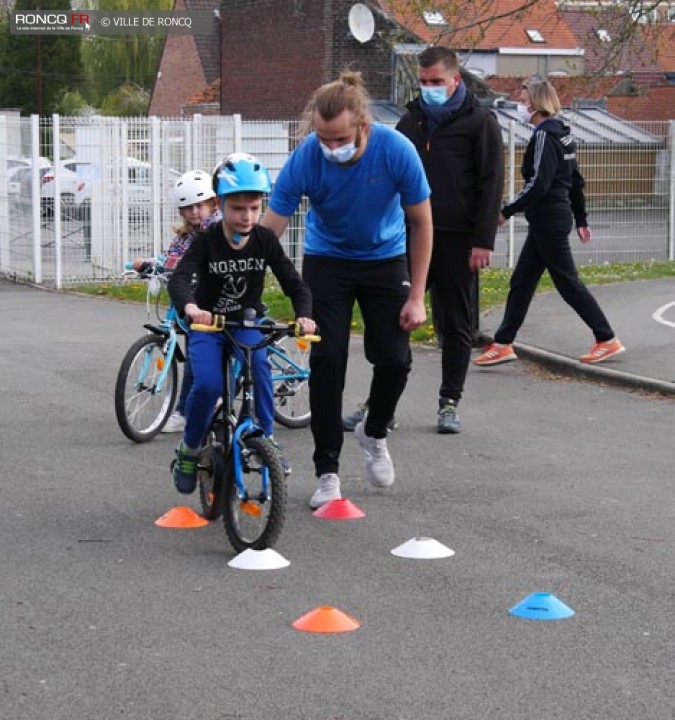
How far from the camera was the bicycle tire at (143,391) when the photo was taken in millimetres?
9055

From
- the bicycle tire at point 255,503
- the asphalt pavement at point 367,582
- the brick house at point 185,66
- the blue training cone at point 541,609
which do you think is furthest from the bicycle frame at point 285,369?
the brick house at point 185,66

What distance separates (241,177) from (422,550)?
1737 mm

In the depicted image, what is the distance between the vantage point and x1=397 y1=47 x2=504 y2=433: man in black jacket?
9.46 m

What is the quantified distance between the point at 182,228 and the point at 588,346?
4.96m

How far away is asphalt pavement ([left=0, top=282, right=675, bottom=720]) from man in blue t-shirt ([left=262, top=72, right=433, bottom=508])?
503mm

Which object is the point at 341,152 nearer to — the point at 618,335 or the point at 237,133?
the point at 618,335

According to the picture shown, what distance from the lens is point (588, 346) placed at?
42.6 feet

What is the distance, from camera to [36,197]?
2058cm

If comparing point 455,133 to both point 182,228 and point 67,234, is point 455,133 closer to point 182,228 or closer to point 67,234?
point 182,228

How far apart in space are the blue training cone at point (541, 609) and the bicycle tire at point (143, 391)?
3890 millimetres

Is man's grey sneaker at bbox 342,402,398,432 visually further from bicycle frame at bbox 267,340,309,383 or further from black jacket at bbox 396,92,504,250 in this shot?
black jacket at bbox 396,92,504,250

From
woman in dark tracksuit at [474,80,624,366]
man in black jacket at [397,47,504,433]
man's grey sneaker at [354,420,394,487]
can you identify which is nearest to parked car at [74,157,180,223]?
woman in dark tracksuit at [474,80,624,366]

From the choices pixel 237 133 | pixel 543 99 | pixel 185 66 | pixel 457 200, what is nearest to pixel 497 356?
pixel 543 99

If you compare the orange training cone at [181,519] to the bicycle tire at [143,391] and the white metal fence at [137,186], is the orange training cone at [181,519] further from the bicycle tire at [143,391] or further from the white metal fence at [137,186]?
the white metal fence at [137,186]
